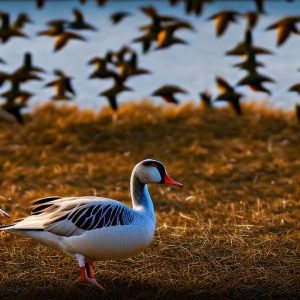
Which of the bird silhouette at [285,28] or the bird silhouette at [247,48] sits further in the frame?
the bird silhouette at [247,48]

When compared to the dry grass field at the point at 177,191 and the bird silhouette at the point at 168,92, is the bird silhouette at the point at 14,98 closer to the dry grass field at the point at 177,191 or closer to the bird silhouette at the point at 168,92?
the dry grass field at the point at 177,191

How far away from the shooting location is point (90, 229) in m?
5.55

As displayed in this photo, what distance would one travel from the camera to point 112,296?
5.69 m

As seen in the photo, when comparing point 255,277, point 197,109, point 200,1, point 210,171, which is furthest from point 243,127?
point 255,277

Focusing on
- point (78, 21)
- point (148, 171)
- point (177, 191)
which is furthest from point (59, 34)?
point (148, 171)

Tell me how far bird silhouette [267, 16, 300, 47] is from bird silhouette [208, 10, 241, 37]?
18.6 inches

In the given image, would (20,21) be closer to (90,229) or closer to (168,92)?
(168,92)

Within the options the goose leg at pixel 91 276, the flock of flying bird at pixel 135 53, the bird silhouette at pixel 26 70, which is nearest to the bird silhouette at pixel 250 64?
the flock of flying bird at pixel 135 53

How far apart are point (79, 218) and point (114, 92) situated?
537cm

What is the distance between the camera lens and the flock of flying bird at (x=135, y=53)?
988 cm

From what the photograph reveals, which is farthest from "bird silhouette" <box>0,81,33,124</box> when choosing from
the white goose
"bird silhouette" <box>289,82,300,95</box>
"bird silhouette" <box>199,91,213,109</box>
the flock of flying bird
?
the white goose

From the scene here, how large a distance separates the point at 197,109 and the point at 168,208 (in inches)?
156

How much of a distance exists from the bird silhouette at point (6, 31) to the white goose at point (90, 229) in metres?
4.92

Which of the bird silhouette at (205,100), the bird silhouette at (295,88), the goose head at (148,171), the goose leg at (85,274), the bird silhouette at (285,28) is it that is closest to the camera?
the goose leg at (85,274)
